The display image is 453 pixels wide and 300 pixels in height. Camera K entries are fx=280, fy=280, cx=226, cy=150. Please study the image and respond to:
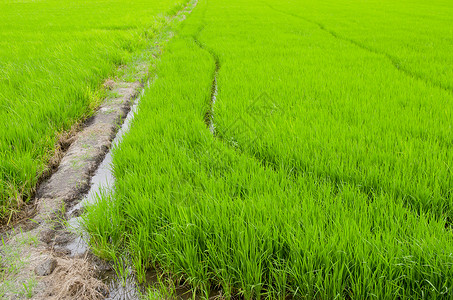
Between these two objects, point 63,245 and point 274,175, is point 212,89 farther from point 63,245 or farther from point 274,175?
point 63,245

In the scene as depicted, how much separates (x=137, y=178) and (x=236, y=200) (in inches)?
24.5

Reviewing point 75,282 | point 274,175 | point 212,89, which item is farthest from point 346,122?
point 75,282

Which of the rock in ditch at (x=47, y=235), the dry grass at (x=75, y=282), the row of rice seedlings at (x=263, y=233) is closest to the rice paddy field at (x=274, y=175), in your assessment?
the row of rice seedlings at (x=263, y=233)

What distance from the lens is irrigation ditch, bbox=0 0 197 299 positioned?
1122 mm

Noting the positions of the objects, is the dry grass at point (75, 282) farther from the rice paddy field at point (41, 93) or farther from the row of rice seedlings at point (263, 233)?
the rice paddy field at point (41, 93)

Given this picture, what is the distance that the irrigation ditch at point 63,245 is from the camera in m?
1.12

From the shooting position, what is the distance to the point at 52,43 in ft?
18.1

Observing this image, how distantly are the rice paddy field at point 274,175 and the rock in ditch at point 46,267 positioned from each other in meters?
0.17

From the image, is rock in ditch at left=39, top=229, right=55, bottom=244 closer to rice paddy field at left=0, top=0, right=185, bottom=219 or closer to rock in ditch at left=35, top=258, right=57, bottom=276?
rock in ditch at left=35, top=258, right=57, bottom=276

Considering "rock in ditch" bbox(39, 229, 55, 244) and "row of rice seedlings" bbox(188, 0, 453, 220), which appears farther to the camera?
"row of rice seedlings" bbox(188, 0, 453, 220)

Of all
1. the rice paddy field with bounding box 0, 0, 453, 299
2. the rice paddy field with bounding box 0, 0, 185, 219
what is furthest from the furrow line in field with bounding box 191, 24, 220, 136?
the rice paddy field with bounding box 0, 0, 185, 219

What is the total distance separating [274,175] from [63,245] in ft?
3.76

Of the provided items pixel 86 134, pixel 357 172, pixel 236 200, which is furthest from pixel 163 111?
pixel 357 172

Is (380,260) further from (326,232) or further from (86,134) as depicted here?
(86,134)
